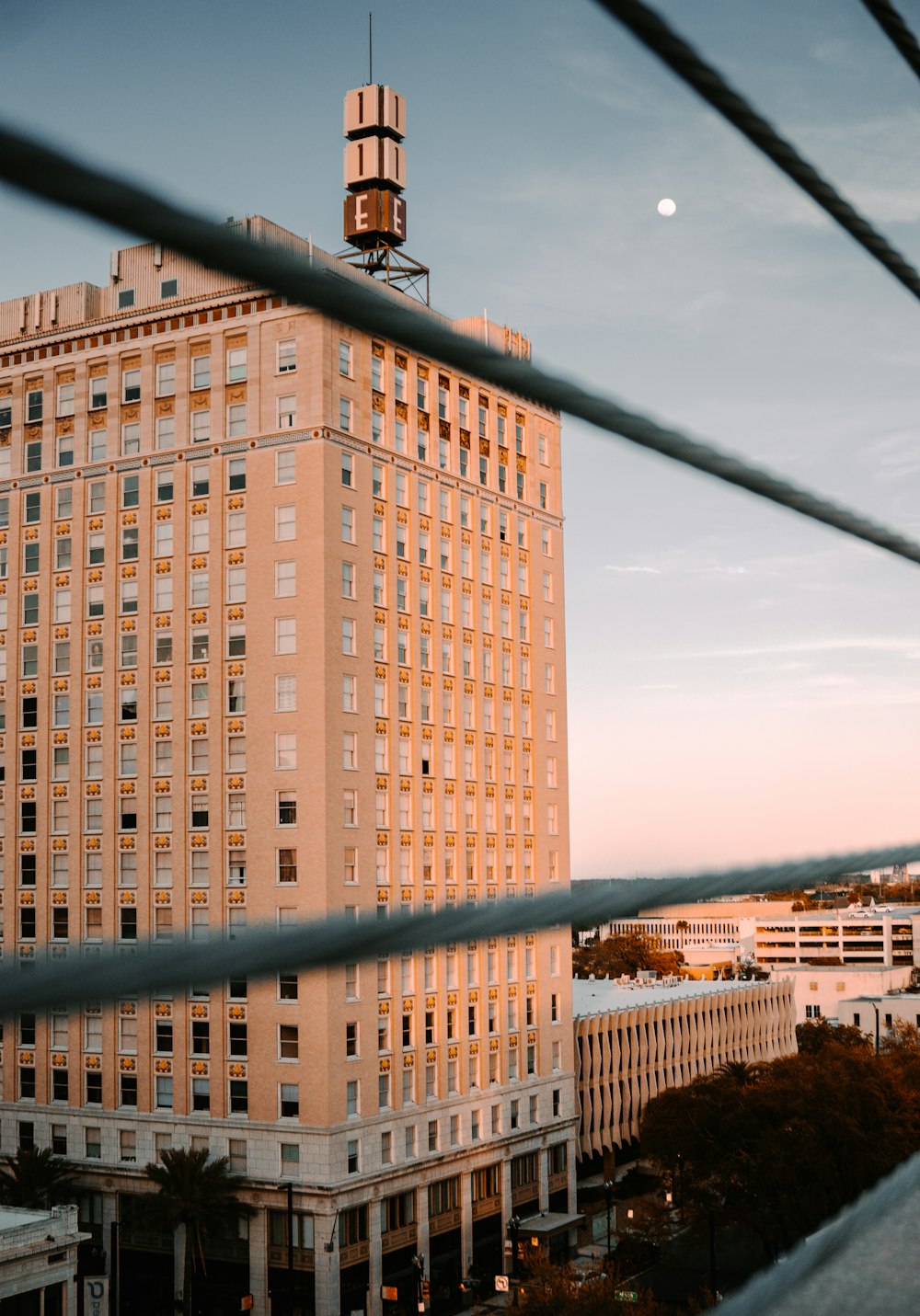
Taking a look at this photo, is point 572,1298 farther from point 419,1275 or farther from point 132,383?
point 132,383

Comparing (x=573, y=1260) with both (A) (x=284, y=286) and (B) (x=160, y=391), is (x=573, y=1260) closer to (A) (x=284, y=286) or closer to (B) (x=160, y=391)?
(B) (x=160, y=391)

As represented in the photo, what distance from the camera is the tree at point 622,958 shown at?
84.1 meters

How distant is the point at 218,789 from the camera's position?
33.8m

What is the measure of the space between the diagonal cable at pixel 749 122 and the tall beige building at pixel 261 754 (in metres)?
30.3

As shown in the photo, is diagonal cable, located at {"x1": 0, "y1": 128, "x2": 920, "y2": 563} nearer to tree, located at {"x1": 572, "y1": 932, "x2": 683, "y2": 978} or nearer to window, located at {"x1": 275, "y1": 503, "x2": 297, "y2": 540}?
window, located at {"x1": 275, "y1": 503, "x2": 297, "y2": 540}

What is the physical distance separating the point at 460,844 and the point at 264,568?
941 centimetres

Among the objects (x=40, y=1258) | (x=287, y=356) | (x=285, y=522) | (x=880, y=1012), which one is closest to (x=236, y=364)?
(x=287, y=356)

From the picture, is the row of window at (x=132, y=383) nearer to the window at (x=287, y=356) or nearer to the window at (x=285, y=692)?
the window at (x=287, y=356)

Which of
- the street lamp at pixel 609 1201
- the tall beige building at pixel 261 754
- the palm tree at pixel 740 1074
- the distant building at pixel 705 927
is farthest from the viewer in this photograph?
the distant building at pixel 705 927

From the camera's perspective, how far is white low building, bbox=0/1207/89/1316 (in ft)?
80.6

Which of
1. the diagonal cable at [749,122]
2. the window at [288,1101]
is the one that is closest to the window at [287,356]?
the window at [288,1101]

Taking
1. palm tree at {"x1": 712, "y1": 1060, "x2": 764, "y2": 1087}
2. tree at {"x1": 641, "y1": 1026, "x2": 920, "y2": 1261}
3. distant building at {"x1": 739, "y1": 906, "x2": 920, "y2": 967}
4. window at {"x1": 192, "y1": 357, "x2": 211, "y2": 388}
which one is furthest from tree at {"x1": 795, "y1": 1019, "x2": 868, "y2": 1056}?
window at {"x1": 192, "y1": 357, "x2": 211, "y2": 388}

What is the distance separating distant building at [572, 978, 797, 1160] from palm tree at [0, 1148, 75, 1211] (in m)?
16.4

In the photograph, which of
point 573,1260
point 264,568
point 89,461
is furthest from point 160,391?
point 573,1260
